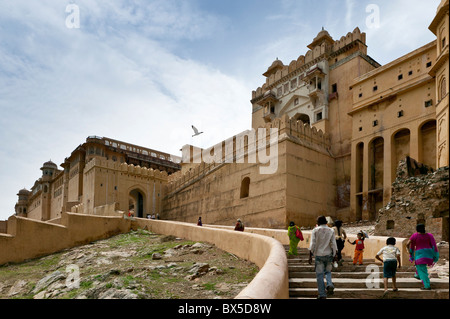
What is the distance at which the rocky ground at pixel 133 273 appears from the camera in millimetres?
8625

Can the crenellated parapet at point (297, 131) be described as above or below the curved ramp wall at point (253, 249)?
above

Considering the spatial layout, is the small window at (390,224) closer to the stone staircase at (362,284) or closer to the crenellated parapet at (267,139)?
the stone staircase at (362,284)

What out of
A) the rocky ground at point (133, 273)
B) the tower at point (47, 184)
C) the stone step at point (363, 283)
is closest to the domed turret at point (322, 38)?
the rocky ground at point (133, 273)

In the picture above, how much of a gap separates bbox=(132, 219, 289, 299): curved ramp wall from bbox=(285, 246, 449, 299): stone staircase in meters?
0.45

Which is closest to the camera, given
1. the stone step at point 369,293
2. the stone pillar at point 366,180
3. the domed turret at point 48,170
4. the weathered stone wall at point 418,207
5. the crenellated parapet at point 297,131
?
the stone step at point 369,293

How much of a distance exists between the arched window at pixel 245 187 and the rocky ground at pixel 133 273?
862cm

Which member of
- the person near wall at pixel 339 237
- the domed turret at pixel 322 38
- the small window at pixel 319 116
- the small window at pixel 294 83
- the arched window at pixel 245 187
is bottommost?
the person near wall at pixel 339 237

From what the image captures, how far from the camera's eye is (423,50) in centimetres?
2209

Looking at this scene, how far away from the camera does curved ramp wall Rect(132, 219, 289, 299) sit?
4680 millimetres

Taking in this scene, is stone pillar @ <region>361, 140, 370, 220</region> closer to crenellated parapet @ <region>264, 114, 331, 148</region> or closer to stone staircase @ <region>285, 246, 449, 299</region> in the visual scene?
crenellated parapet @ <region>264, 114, 331, 148</region>

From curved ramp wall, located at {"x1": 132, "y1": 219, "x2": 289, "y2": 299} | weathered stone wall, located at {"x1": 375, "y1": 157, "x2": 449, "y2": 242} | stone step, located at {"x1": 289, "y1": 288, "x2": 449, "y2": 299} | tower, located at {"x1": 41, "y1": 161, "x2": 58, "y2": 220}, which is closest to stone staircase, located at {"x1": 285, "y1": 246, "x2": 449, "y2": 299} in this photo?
stone step, located at {"x1": 289, "y1": 288, "x2": 449, "y2": 299}

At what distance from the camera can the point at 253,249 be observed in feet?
34.4
